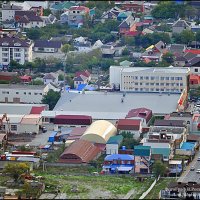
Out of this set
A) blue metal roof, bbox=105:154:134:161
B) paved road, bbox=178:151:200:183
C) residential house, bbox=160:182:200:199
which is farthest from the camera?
blue metal roof, bbox=105:154:134:161

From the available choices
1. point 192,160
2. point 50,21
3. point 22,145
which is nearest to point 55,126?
point 22,145

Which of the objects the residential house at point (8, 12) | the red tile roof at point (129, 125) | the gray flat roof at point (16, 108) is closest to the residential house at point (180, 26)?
the residential house at point (8, 12)

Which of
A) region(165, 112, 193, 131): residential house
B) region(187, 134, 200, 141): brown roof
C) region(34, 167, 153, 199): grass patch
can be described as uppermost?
region(165, 112, 193, 131): residential house

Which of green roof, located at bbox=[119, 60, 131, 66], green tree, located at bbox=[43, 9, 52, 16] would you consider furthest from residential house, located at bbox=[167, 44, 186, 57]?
green tree, located at bbox=[43, 9, 52, 16]

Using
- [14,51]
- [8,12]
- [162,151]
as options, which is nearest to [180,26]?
[8,12]

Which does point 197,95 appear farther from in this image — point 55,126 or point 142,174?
point 142,174

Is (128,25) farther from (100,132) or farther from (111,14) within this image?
(100,132)

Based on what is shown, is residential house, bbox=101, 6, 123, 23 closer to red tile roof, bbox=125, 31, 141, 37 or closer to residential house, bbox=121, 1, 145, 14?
residential house, bbox=121, 1, 145, 14
